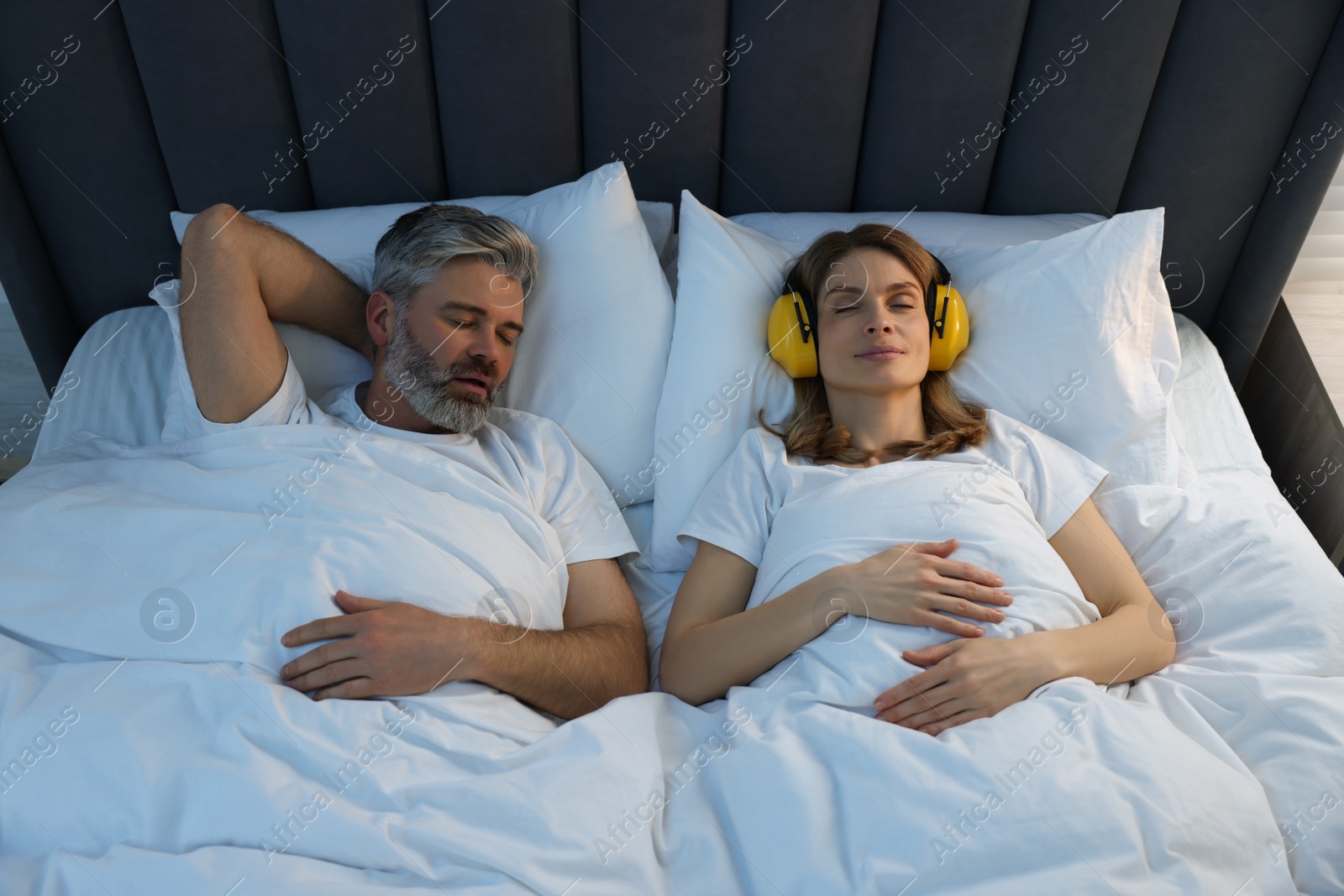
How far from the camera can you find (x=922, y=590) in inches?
45.5

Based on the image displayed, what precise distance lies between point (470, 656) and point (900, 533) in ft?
2.07

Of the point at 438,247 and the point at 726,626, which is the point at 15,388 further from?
the point at 726,626

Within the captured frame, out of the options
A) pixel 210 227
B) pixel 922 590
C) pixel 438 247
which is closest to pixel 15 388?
pixel 210 227

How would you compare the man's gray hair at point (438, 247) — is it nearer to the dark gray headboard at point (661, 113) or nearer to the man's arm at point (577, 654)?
the dark gray headboard at point (661, 113)

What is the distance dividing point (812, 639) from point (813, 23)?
1.15m

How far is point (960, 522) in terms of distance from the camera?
49.4 inches

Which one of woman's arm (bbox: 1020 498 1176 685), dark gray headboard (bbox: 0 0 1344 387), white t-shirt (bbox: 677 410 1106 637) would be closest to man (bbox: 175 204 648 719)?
white t-shirt (bbox: 677 410 1106 637)

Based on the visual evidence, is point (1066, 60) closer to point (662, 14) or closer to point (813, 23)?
point (813, 23)

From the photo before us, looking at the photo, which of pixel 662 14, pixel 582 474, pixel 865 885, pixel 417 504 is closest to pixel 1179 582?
pixel 865 885

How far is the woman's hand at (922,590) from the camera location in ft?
3.78

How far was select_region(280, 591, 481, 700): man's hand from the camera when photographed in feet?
3.59

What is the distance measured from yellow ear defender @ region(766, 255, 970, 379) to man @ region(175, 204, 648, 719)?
403 mm

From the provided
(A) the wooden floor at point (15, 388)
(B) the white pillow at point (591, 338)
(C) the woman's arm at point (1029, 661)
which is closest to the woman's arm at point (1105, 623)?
(C) the woman's arm at point (1029, 661)

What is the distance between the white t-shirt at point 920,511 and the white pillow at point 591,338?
257 millimetres
